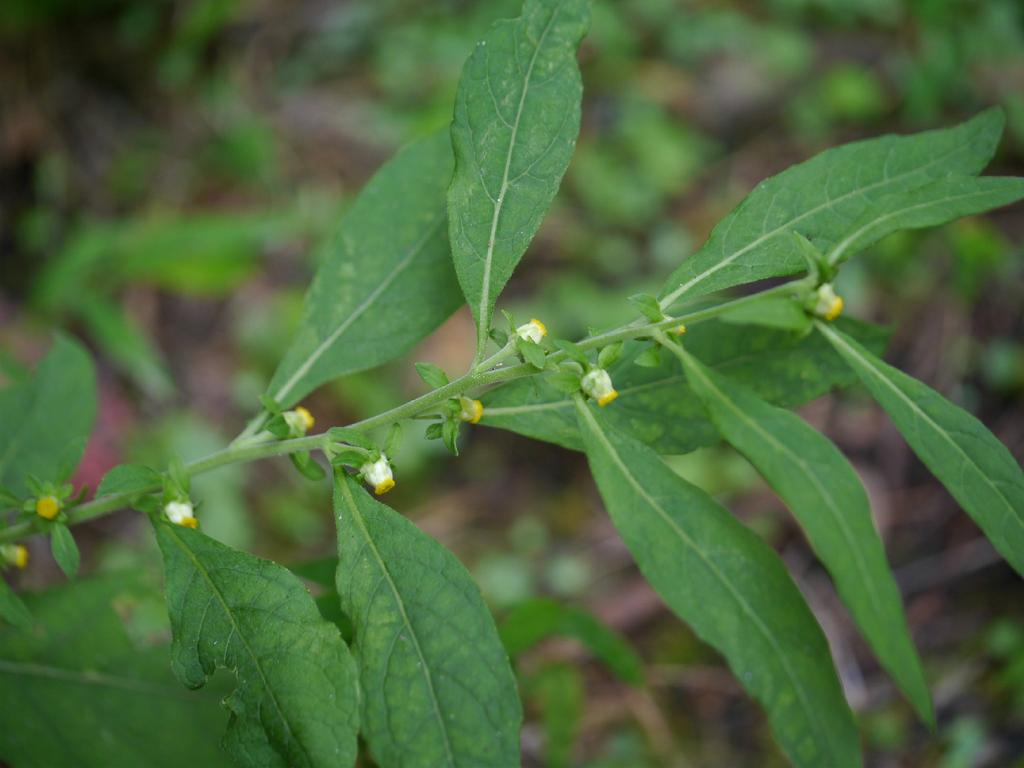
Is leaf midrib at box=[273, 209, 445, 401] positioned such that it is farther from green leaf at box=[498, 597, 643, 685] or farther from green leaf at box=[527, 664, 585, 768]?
green leaf at box=[527, 664, 585, 768]

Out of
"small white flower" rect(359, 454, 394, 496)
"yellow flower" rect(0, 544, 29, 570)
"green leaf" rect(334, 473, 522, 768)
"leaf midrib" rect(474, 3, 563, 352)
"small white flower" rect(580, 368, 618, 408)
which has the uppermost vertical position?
"leaf midrib" rect(474, 3, 563, 352)

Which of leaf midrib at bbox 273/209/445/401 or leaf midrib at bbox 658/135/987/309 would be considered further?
leaf midrib at bbox 273/209/445/401

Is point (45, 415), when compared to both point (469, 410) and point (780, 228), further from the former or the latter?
point (780, 228)

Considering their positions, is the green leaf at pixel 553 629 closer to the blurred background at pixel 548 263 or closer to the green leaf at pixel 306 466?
the blurred background at pixel 548 263

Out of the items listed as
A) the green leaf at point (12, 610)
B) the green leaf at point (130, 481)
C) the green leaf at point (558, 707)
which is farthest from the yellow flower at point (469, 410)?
the green leaf at point (558, 707)

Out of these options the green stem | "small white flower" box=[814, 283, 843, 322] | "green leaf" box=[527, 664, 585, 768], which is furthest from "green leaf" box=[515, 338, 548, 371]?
"green leaf" box=[527, 664, 585, 768]

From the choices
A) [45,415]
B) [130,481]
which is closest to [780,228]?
[130,481]
